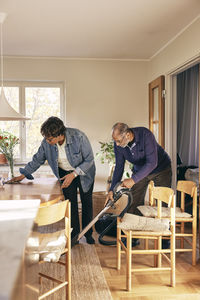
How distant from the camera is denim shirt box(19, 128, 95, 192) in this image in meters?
3.28

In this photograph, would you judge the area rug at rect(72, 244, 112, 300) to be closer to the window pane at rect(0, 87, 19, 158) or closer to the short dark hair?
the short dark hair

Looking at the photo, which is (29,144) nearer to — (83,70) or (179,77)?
(83,70)

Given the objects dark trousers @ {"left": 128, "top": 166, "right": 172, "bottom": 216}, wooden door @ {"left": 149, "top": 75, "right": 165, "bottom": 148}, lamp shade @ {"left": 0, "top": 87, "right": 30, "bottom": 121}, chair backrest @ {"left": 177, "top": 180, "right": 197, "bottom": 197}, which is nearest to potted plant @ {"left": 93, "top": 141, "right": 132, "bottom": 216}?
wooden door @ {"left": 149, "top": 75, "right": 165, "bottom": 148}

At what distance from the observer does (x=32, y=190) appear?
2660mm

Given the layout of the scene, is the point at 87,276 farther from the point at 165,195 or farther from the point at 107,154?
the point at 107,154

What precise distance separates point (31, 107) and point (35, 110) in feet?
0.25

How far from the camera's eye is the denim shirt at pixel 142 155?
3158 mm

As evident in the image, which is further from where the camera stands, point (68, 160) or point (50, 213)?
point (68, 160)

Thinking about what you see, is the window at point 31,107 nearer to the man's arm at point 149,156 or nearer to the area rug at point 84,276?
the area rug at point 84,276

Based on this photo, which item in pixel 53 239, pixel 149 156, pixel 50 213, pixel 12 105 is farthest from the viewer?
Result: pixel 12 105

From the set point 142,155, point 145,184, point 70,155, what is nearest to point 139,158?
point 142,155

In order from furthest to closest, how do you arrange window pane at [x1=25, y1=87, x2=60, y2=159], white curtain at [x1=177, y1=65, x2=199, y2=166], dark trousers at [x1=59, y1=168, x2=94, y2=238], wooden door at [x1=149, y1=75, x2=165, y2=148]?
1. white curtain at [x1=177, y1=65, x2=199, y2=166]
2. window pane at [x1=25, y1=87, x2=60, y2=159]
3. wooden door at [x1=149, y1=75, x2=165, y2=148]
4. dark trousers at [x1=59, y1=168, x2=94, y2=238]

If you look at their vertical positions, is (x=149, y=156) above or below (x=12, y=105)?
below

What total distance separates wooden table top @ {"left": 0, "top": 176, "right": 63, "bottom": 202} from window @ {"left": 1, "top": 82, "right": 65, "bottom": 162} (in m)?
2.17
